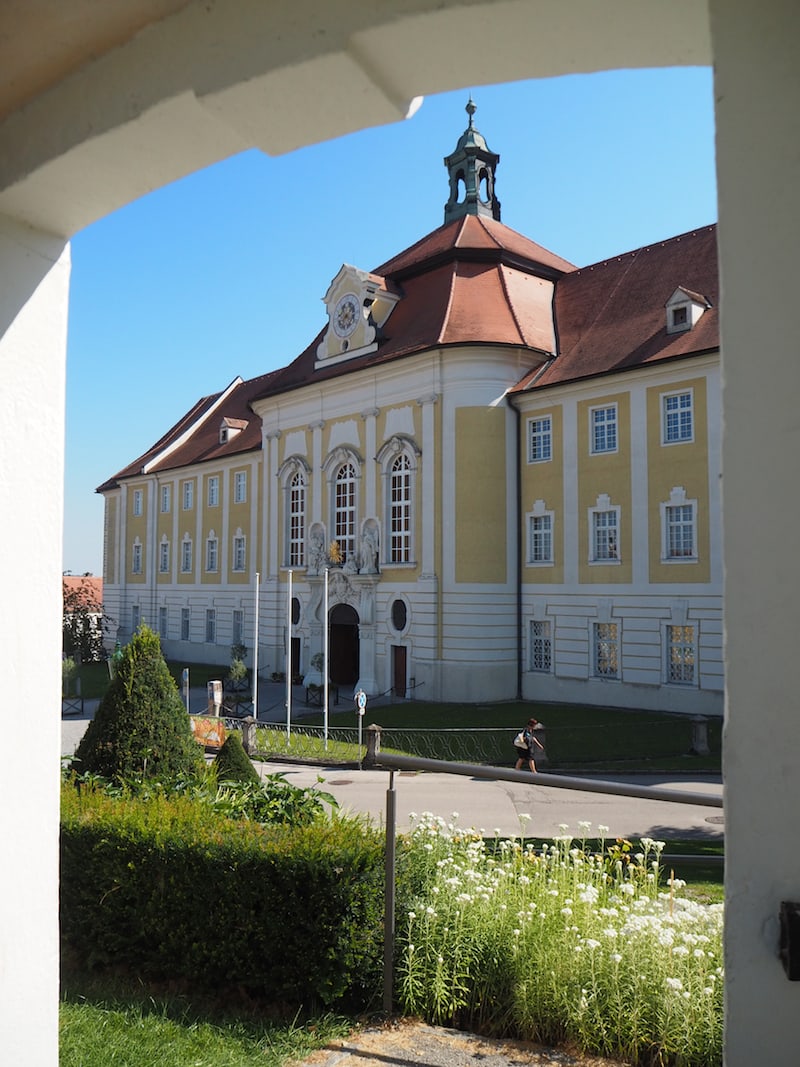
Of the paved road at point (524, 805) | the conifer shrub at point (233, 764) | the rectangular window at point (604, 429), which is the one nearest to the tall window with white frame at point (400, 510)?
the rectangular window at point (604, 429)

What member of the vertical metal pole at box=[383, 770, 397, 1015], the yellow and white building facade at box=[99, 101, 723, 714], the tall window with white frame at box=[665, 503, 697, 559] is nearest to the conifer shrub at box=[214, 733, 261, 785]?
the vertical metal pole at box=[383, 770, 397, 1015]

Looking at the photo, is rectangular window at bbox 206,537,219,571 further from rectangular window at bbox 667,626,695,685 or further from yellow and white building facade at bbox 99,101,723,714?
rectangular window at bbox 667,626,695,685

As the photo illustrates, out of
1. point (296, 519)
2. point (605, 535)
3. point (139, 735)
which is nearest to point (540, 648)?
point (605, 535)

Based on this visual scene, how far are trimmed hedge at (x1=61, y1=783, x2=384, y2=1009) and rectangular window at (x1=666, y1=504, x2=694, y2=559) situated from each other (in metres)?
22.0

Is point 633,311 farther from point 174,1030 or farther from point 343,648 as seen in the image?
point 174,1030

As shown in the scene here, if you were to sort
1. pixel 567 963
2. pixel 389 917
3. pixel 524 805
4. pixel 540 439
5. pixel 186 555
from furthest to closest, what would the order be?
1. pixel 186 555
2. pixel 540 439
3. pixel 524 805
4. pixel 389 917
5. pixel 567 963

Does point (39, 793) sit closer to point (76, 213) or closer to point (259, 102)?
point (76, 213)

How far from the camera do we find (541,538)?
101 feet

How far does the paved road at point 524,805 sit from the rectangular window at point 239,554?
24.6 m

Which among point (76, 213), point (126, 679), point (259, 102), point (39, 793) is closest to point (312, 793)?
point (126, 679)

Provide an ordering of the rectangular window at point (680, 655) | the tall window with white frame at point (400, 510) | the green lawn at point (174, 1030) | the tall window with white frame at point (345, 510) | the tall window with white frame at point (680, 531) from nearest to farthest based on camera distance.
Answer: the green lawn at point (174, 1030) → the rectangular window at point (680, 655) → the tall window with white frame at point (680, 531) → the tall window with white frame at point (400, 510) → the tall window with white frame at point (345, 510)

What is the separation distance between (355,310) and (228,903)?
32.1m

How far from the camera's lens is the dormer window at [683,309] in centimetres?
2747

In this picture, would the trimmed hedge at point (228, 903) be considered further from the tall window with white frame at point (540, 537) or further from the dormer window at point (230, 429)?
the dormer window at point (230, 429)
